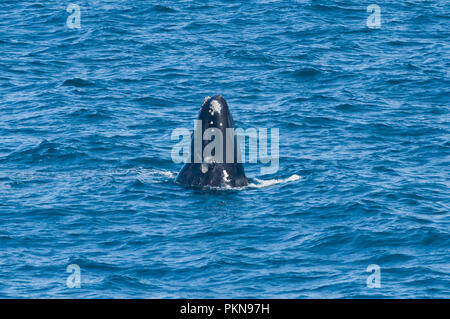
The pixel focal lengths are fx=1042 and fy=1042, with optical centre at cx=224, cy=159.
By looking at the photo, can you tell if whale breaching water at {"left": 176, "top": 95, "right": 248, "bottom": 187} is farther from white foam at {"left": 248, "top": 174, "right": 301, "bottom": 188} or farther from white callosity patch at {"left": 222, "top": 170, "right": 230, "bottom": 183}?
white foam at {"left": 248, "top": 174, "right": 301, "bottom": 188}

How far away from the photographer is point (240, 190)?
37.7m

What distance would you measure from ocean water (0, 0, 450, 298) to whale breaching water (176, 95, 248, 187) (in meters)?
0.57

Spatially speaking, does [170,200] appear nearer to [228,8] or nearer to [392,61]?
[392,61]

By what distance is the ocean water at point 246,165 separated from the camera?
30.5 meters

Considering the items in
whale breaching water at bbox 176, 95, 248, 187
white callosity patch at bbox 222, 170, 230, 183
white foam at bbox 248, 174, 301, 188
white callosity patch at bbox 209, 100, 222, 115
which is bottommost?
white foam at bbox 248, 174, 301, 188

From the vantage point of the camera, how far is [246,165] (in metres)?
41.5

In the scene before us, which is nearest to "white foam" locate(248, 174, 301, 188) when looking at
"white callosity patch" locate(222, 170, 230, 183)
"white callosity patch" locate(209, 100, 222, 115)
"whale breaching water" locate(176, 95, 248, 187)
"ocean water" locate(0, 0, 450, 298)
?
"ocean water" locate(0, 0, 450, 298)

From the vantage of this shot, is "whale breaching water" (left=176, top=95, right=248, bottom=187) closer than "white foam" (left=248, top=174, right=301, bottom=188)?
Yes

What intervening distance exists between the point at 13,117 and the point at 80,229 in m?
15.8

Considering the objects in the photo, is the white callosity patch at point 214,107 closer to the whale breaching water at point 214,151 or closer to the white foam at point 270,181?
the whale breaching water at point 214,151

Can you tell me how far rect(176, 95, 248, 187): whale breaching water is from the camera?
3675 centimetres

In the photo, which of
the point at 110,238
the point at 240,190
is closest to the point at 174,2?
the point at 240,190

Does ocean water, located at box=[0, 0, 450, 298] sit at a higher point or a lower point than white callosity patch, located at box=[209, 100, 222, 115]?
lower

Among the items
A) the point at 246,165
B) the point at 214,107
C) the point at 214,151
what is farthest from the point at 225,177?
the point at 246,165
